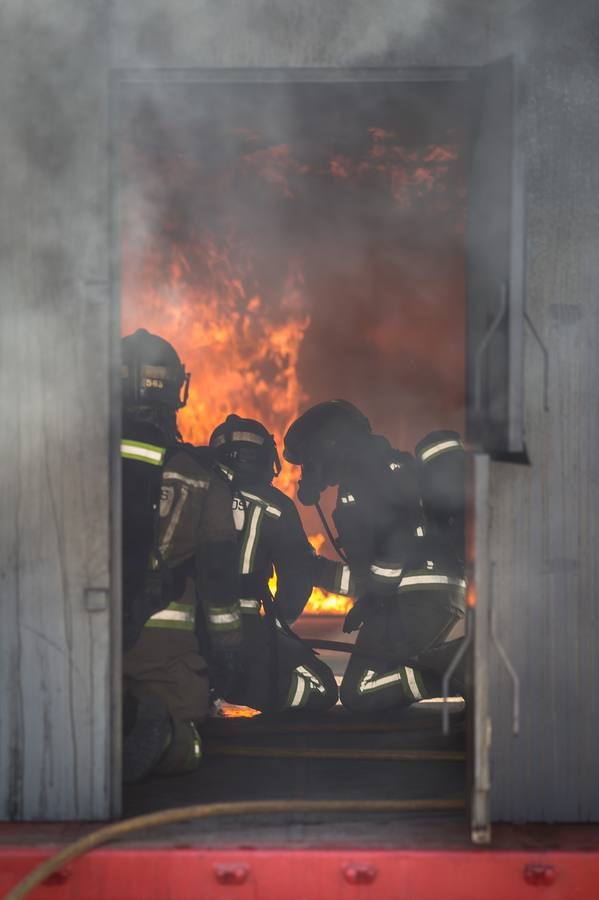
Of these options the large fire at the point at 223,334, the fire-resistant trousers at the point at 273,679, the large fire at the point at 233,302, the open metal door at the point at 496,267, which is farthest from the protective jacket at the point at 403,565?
the large fire at the point at 223,334

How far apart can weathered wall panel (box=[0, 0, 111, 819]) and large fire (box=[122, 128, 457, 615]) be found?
12.9 feet

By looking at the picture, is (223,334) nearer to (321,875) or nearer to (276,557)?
(276,557)

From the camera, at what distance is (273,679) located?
5023 mm

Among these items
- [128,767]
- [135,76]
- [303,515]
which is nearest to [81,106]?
[135,76]

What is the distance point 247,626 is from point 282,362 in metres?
4.89

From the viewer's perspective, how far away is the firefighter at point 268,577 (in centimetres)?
505

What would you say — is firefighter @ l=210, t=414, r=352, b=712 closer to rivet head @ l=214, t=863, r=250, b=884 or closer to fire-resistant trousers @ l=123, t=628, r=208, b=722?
fire-resistant trousers @ l=123, t=628, r=208, b=722

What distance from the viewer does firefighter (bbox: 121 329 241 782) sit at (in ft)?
13.2

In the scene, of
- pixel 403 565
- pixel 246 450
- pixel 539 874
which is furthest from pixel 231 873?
pixel 246 450

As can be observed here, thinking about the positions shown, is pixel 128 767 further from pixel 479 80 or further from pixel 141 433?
pixel 479 80

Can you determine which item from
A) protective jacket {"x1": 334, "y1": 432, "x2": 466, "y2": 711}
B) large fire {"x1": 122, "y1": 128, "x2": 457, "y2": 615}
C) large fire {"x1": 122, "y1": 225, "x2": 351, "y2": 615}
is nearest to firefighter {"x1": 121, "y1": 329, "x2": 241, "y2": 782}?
protective jacket {"x1": 334, "y1": 432, "x2": 466, "y2": 711}

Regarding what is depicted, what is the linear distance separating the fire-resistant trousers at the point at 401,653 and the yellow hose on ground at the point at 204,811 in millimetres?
1528

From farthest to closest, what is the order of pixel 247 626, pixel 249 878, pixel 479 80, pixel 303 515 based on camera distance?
pixel 303 515 → pixel 247 626 → pixel 479 80 → pixel 249 878

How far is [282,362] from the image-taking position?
9.69m
